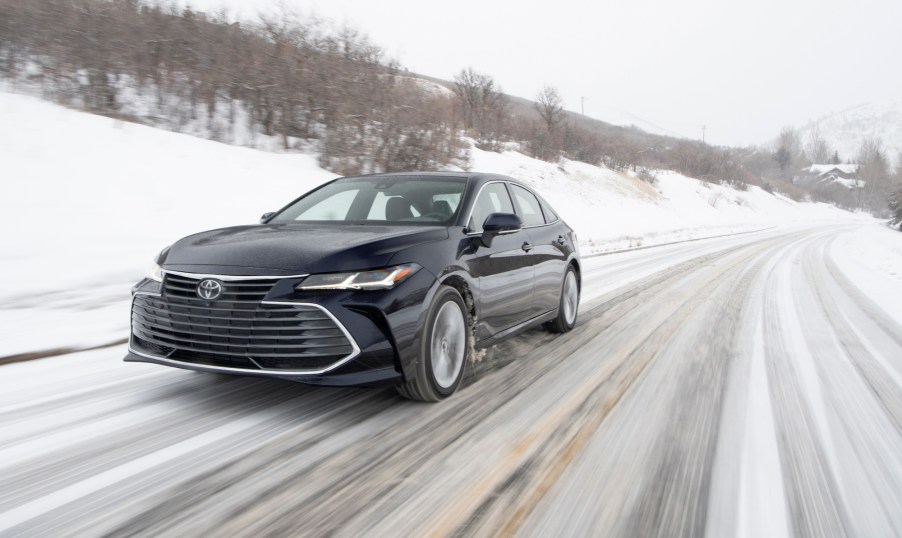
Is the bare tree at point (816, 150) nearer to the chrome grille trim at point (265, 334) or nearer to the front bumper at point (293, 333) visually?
the front bumper at point (293, 333)

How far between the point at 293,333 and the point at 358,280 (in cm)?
44

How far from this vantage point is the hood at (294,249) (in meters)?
3.38

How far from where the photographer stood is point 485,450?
314 cm

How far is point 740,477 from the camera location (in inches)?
115

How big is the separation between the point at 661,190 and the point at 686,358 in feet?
155

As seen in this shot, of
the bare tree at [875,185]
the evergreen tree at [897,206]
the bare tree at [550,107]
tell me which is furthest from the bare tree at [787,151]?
the bare tree at [550,107]

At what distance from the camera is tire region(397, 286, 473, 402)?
366cm

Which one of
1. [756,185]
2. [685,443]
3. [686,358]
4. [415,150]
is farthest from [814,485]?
[756,185]

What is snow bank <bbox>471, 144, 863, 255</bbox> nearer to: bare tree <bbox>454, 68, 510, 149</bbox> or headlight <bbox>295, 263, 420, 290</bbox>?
bare tree <bbox>454, 68, 510, 149</bbox>

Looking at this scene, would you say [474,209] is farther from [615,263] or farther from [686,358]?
[615,263]

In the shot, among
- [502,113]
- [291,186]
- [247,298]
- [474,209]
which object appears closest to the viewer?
[247,298]

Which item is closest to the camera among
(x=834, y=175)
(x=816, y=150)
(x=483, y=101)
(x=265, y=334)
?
(x=265, y=334)

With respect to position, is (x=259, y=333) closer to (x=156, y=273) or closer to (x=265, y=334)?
(x=265, y=334)

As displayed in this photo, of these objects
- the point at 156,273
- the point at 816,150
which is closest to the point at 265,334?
the point at 156,273
